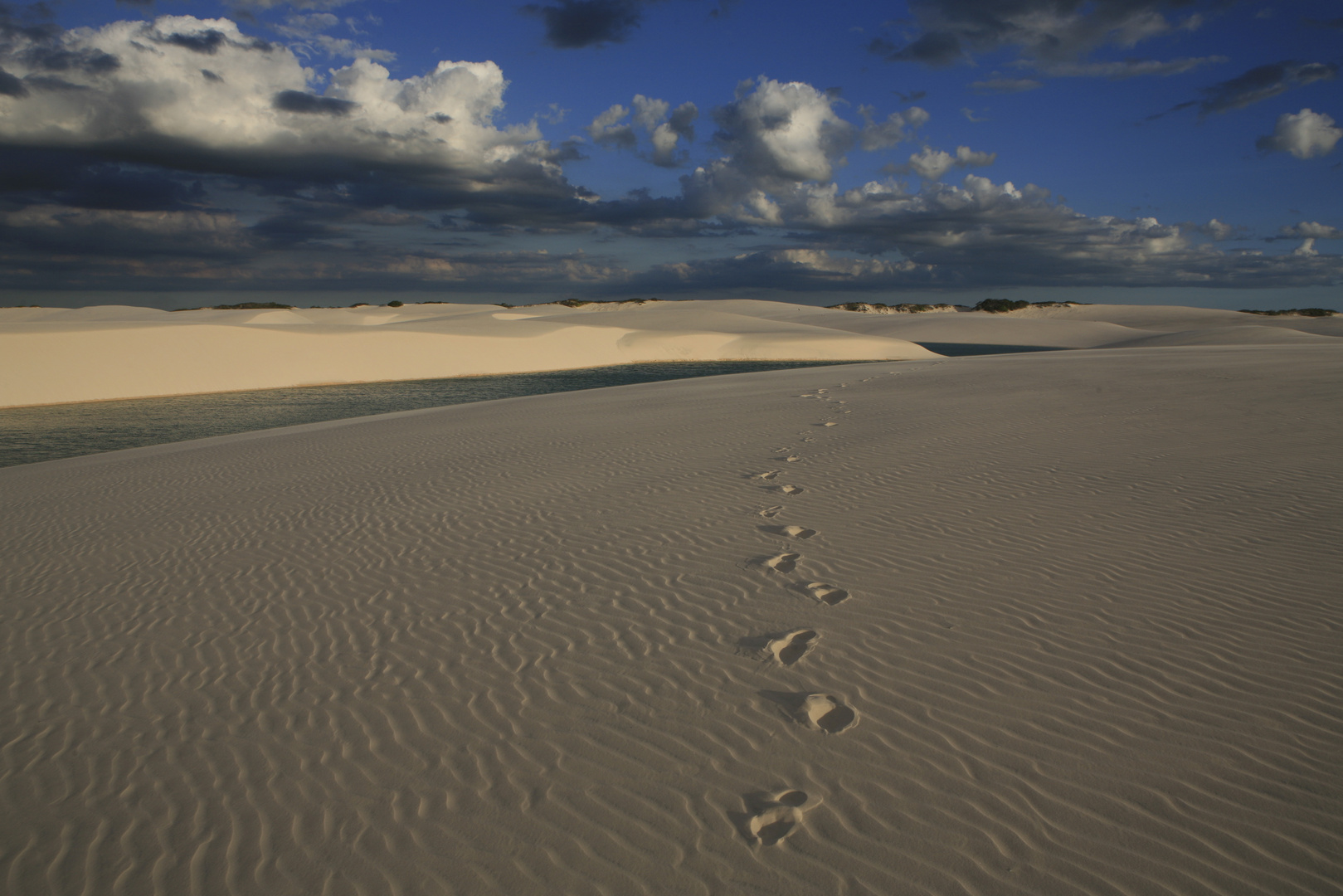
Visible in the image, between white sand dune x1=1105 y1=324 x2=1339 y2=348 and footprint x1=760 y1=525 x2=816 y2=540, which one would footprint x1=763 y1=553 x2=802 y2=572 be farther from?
white sand dune x1=1105 y1=324 x2=1339 y2=348

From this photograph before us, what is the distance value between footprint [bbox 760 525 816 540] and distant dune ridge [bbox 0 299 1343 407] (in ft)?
96.7

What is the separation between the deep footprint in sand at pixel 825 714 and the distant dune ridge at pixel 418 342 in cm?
3161

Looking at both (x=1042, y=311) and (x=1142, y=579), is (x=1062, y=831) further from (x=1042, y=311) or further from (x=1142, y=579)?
(x=1042, y=311)

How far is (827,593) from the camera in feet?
18.5

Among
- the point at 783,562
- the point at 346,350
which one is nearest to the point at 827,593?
the point at 783,562

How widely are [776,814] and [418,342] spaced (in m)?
39.1

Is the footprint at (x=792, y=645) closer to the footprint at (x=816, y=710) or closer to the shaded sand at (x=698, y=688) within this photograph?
the shaded sand at (x=698, y=688)

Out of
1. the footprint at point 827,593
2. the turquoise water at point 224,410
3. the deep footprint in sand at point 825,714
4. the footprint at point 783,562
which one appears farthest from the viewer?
the turquoise water at point 224,410

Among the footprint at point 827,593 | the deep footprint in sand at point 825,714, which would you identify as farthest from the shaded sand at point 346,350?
the deep footprint in sand at point 825,714

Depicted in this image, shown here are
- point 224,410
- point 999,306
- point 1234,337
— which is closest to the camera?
point 224,410

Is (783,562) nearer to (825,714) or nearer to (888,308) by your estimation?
(825,714)

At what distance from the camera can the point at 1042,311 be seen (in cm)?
10650

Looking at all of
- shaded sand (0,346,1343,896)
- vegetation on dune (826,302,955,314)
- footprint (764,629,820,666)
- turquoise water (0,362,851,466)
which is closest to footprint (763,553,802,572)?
shaded sand (0,346,1343,896)

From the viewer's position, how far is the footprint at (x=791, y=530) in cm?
712
